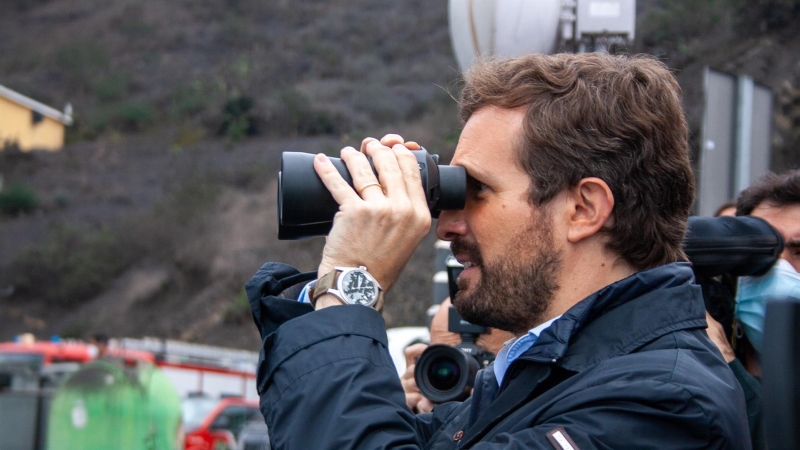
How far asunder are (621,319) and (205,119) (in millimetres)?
45557

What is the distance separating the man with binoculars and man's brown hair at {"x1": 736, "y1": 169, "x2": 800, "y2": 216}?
35.9 inches

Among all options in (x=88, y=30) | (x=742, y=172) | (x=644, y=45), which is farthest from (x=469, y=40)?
(x=88, y=30)

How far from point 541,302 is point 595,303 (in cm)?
15

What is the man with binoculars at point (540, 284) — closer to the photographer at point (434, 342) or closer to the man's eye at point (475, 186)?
→ the man's eye at point (475, 186)

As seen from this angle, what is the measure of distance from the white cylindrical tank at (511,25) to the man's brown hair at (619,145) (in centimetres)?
241

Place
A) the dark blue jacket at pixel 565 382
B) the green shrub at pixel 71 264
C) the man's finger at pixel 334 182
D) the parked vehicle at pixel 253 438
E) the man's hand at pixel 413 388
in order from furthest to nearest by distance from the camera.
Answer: the green shrub at pixel 71 264, the parked vehicle at pixel 253 438, the man's hand at pixel 413 388, the man's finger at pixel 334 182, the dark blue jacket at pixel 565 382

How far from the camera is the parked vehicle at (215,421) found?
12.8m

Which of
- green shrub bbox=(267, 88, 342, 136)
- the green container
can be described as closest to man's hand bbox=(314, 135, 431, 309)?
the green container

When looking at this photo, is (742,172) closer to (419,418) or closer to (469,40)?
(469,40)

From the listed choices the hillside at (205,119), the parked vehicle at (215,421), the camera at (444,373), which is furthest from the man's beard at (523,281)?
the hillside at (205,119)

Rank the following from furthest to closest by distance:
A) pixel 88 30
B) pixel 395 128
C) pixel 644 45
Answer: pixel 88 30 → pixel 395 128 → pixel 644 45

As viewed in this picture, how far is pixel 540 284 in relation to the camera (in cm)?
187

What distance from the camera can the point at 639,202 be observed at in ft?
6.12

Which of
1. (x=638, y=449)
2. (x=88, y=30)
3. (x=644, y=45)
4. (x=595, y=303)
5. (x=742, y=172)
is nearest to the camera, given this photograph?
(x=638, y=449)
